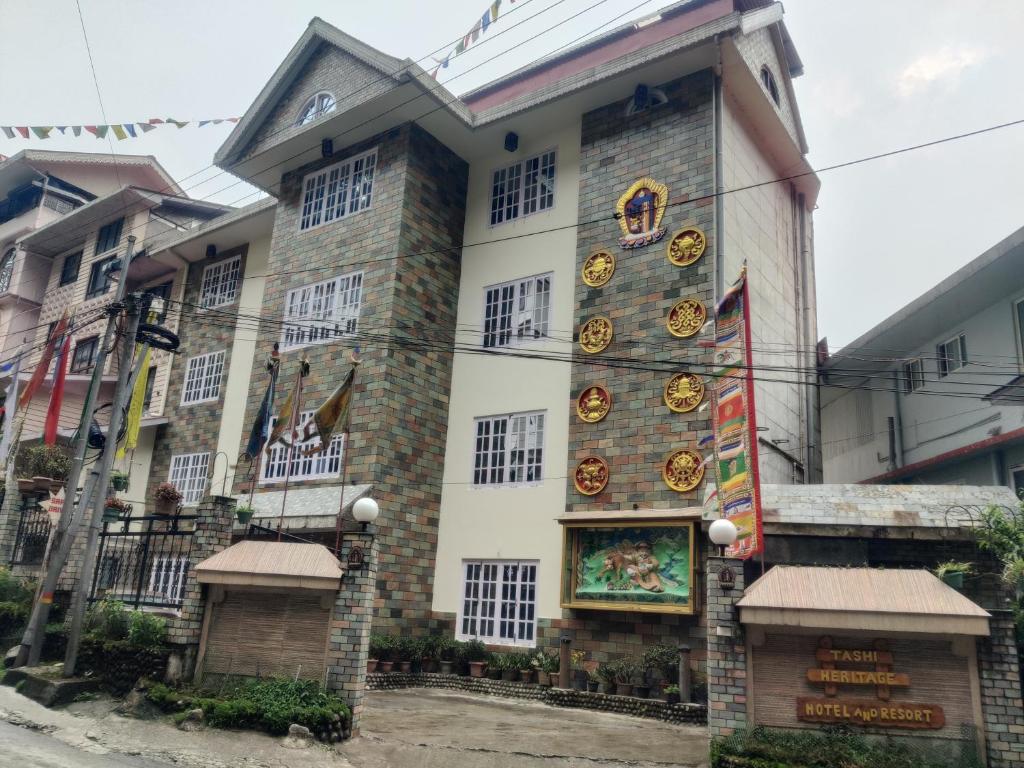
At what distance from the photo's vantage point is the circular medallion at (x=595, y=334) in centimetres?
1756

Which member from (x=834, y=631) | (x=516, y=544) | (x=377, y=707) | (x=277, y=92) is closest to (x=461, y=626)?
(x=516, y=544)

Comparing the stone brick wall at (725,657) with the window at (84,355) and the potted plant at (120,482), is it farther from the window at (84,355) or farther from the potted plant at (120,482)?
the window at (84,355)

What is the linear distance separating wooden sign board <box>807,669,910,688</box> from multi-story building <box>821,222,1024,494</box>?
7.01 metres

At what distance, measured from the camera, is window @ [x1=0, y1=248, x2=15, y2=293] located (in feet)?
112

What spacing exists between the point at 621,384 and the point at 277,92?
1327cm

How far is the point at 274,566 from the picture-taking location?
11.4 metres

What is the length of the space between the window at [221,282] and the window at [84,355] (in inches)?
232

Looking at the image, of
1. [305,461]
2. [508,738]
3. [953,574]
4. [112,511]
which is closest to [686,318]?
[953,574]

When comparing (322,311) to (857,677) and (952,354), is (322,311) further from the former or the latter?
(857,677)

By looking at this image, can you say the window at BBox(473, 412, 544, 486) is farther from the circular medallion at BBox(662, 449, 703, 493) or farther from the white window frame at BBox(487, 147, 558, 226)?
the white window frame at BBox(487, 147, 558, 226)

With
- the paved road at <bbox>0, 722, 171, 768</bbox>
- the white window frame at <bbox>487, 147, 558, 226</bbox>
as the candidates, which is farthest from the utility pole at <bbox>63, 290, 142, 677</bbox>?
the white window frame at <bbox>487, 147, 558, 226</bbox>

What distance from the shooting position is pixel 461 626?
1805 centimetres

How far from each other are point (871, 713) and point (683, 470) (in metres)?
6.86

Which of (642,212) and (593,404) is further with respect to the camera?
(642,212)
